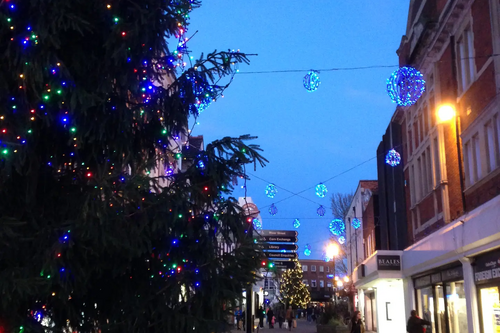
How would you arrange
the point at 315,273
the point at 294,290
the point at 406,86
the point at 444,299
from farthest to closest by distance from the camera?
the point at 315,273, the point at 294,290, the point at 444,299, the point at 406,86

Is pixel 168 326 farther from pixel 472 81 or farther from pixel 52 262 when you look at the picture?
pixel 472 81

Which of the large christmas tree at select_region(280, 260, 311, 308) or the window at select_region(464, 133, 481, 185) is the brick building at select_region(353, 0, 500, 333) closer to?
the window at select_region(464, 133, 481, 185)

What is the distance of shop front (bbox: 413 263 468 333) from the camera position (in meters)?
15.9

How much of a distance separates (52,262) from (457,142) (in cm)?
1468

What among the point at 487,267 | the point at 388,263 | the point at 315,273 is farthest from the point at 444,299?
the point at 315,273

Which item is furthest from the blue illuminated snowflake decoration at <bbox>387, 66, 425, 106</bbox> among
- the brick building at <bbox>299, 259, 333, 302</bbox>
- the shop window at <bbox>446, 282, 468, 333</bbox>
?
the brick building at <bbox>299, 259, 333, 302</bbox>

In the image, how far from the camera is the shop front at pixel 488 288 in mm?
12703

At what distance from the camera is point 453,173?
17.6m

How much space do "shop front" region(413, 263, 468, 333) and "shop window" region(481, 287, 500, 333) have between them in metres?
1.49

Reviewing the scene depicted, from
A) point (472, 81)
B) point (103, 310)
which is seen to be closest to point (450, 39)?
point (472, 81)

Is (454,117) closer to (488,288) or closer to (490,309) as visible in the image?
(488,288)

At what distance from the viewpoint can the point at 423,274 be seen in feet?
66.3

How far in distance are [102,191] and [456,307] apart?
1454 centimetres

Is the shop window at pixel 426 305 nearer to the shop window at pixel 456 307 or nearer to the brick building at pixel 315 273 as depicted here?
the shop window at pixel 456 307
